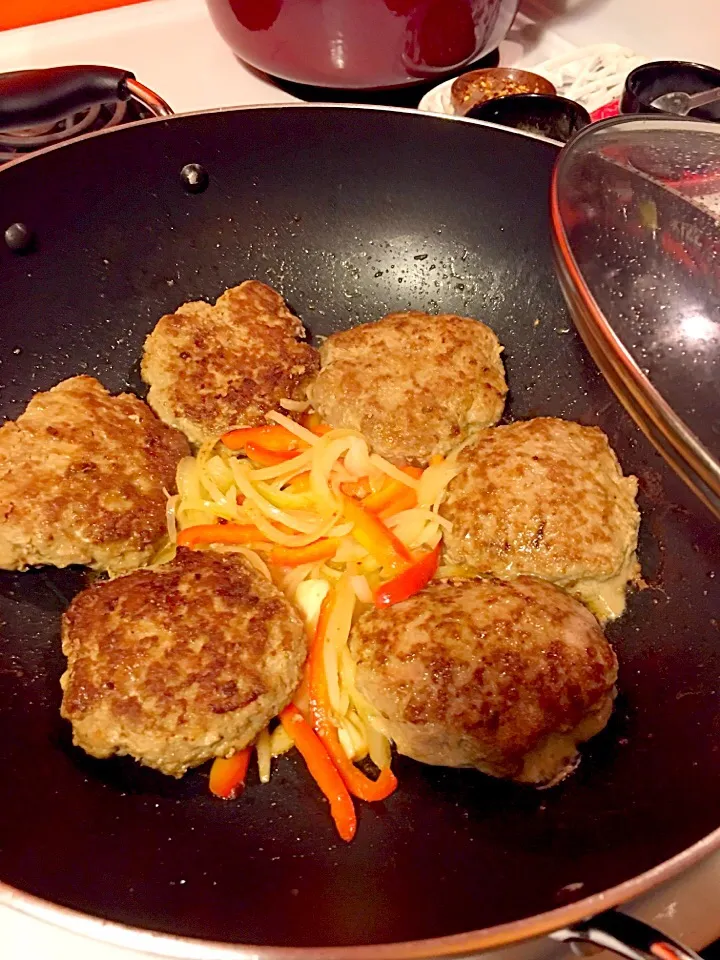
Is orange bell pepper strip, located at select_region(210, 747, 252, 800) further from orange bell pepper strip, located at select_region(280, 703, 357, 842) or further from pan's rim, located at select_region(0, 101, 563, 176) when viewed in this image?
pan's rim, located at select_region(0, 101, 563, 176)

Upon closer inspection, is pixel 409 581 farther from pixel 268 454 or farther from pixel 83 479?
pixel 83 479

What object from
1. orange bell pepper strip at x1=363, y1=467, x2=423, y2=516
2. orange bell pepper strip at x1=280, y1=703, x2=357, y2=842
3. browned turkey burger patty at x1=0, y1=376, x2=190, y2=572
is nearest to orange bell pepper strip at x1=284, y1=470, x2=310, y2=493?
orange bell pepper strip at x1=363, y1=467, x2=423, y2=516

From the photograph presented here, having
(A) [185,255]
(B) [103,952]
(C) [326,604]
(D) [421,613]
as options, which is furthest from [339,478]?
(B) [103,952]

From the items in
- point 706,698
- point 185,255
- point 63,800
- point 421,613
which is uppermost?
point 185,255

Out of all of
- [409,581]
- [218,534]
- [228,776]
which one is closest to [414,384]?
[409,581]

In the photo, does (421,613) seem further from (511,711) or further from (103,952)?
(103,952)
